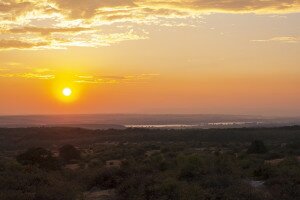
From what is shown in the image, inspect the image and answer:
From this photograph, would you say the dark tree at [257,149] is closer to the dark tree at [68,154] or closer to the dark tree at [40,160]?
the dark tree at [68,154]

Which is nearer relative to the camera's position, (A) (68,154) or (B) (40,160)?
(B) (40,160)

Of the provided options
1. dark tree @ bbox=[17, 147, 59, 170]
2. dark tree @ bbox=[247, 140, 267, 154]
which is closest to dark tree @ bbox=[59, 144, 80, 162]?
dark tree @ bbox=[17, 147, 59, 170]

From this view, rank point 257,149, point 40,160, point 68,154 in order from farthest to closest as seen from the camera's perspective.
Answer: point 68,154 < point 257,149 < point 40,160

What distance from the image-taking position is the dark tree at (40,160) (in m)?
30.5

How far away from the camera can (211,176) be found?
19.6 meters

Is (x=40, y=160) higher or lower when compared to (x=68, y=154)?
higher

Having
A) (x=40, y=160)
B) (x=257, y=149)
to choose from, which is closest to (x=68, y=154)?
(x=40, y=160)

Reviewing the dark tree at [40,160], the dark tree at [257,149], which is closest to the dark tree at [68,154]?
the dark tree at [40,160]

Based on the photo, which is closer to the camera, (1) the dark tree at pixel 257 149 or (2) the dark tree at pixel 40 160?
(2) the dark tree at pixel 40 160

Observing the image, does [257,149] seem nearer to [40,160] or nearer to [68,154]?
[68,154]

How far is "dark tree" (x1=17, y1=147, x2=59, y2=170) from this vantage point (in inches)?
1201

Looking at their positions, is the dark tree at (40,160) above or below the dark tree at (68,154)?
above

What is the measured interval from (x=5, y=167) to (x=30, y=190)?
5.15 m

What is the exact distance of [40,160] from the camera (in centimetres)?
3172
